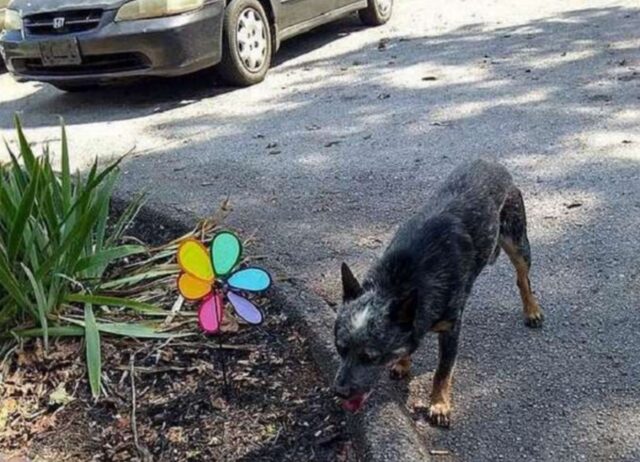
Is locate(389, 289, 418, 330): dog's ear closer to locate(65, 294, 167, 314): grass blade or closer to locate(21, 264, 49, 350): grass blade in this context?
locate(65, 294, 167, 314): grass blade

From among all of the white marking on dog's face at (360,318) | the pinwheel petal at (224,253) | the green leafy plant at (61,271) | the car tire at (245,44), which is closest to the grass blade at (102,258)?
the green leafy plant at (61,271)

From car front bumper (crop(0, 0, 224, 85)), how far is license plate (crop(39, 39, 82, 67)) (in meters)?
0.04

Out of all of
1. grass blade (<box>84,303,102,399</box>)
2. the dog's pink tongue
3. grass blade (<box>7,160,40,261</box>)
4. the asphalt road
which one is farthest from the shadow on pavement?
grass blade (<box>7,160,40,261</box>)

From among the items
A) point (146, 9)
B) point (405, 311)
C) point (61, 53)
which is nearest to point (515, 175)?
point (405, 311)

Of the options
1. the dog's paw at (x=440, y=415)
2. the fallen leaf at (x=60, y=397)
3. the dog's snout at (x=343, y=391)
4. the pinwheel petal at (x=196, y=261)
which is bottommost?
the dog's paw at (x=440, y=415)

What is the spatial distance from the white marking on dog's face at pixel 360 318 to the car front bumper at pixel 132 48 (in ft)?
17.5

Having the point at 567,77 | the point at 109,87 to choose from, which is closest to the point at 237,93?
the point at 109,87

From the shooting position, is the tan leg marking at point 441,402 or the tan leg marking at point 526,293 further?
the tan leg marking at point 526,293

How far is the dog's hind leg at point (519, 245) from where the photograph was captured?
3.49m

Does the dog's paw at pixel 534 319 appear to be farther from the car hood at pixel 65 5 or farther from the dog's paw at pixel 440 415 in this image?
the car hood at pixel 65 5

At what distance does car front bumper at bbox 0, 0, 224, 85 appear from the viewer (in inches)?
295

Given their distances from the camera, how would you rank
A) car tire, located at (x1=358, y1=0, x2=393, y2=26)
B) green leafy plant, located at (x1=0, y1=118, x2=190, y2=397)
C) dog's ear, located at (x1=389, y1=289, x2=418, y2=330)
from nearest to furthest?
1. dog's ear, located at (x1=389, y1=289, x2=418, y2=330)
2. green leafy plant, located at (x1=0, y1=118, x2=190, y2=397)
3. car tire, located at (x1=358, y1=0, x2=393, y2=26)

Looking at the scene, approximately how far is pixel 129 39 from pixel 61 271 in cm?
444

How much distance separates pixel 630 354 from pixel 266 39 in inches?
240
